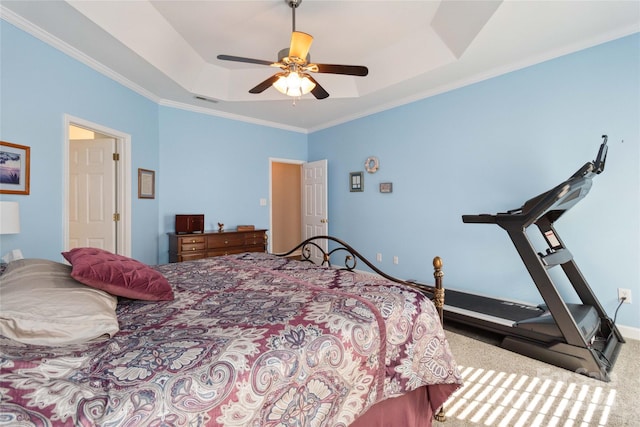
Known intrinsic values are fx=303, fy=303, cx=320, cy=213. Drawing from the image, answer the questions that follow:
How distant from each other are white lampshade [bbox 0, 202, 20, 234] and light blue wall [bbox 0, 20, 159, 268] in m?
0.39

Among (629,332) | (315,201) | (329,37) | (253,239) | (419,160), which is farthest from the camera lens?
(315,201)

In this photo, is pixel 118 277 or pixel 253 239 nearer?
pixel 118 277

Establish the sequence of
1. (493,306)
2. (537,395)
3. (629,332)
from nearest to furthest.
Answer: (537,395) → (629,332) → (493,306)

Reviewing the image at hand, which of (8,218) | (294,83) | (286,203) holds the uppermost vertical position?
(294,83)

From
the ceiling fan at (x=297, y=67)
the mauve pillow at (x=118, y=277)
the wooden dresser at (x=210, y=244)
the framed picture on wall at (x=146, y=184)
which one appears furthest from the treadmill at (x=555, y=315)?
the framed picture on wall at (x=146, y=184)

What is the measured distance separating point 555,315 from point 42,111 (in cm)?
461

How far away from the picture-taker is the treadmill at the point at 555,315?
2.25 metres

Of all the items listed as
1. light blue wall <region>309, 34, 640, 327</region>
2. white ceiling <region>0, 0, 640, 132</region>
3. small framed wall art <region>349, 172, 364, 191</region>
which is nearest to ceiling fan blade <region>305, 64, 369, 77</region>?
white ceiling <region>0, 0, 640, 132</region>

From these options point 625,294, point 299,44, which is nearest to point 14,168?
point 299,44

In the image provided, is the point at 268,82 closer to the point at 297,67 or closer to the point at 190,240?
the point at 297,67

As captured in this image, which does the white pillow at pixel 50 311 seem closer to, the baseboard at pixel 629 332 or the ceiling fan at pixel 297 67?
the ceiling fan at pixel 297 67

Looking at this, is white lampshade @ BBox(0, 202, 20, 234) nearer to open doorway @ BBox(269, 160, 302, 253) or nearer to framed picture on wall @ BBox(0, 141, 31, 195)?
framed picture on wall @ BBox(0, 141, 31, 195)

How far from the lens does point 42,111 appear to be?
8.86ft

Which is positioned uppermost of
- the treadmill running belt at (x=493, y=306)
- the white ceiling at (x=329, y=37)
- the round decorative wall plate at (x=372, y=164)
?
the white ceiling at (x=329, y=37)
